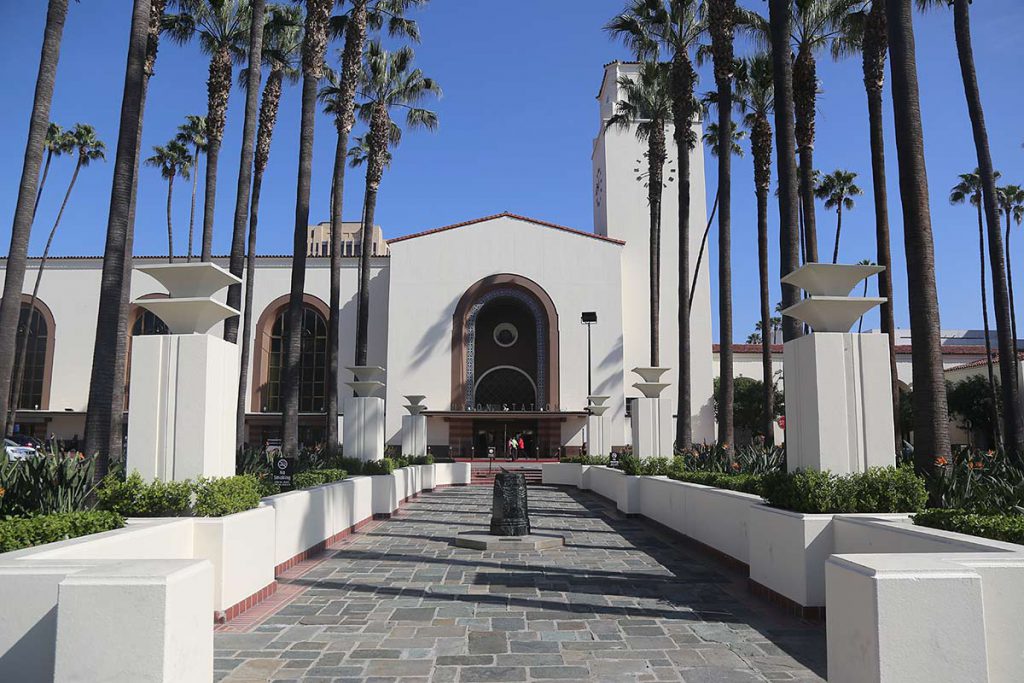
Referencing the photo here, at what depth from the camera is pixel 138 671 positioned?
4.14 meters

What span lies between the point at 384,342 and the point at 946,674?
1698 inches

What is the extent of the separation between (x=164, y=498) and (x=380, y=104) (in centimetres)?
2134

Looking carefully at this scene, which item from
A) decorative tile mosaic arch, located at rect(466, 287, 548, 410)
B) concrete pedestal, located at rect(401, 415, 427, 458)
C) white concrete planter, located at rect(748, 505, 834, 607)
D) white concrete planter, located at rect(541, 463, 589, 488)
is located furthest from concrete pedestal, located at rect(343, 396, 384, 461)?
decorative tile mosaic arch, located at rect(466, 287, 548, 410)

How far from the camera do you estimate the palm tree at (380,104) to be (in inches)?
1000

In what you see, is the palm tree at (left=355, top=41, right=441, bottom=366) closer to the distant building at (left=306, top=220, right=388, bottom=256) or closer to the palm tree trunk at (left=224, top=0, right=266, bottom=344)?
the palm tree trunk at (left=224, top=0, right=266, bottom=344)

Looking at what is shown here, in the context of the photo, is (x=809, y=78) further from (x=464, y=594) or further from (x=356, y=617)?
(x=356, y=617)

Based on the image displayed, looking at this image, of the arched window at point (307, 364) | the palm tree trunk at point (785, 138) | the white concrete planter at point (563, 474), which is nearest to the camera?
the palm tree trunk at point (785, 138)

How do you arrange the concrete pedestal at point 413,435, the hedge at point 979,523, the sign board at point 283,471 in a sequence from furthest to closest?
the concrete pedestal at point 413,435, the sign board at point 283,471, the hedge at point 979,523

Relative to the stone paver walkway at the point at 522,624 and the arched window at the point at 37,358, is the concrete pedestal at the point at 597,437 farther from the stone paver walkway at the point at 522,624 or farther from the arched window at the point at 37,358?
the arched window at the point at 37,358

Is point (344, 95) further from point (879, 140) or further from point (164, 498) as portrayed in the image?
point (164, 498)

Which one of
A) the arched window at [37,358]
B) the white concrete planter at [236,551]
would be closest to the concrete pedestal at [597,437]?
the white concrete planter at [236,551]

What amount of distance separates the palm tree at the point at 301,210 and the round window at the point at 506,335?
1138 inches

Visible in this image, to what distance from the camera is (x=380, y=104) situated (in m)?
26.8

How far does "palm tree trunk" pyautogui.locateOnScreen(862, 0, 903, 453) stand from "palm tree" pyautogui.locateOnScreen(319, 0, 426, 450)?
12808 millimetres
